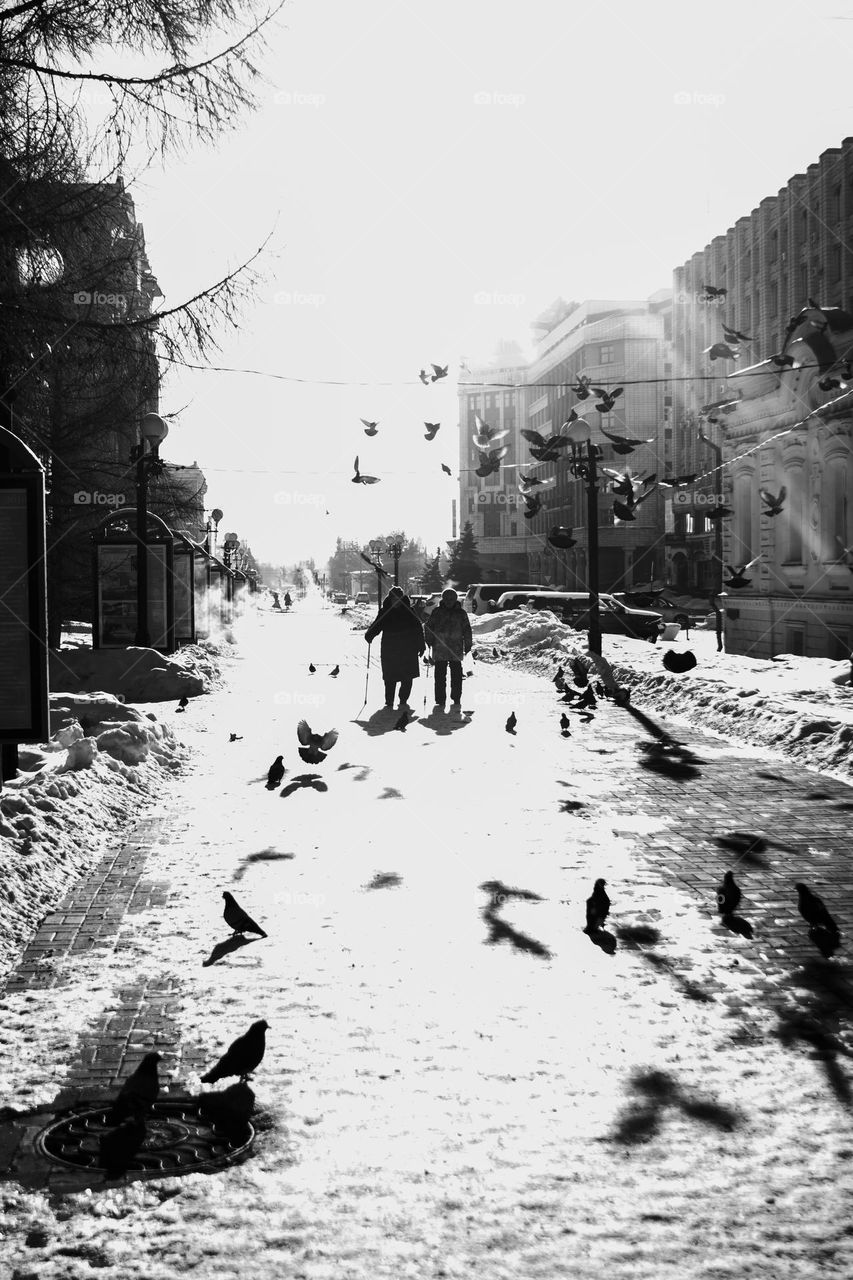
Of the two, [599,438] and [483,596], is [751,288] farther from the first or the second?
[599,438]

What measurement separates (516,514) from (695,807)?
107m

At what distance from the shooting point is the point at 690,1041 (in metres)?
4.54

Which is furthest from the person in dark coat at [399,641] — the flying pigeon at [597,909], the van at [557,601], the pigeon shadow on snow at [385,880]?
the van at [557,601]

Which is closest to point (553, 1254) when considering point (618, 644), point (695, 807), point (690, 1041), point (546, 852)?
point (690, 1041)

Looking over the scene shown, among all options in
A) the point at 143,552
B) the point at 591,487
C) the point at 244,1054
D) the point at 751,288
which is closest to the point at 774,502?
the point at 591,487

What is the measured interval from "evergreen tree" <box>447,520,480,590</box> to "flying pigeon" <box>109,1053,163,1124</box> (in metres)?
96.1

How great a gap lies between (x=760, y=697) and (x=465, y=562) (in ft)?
286

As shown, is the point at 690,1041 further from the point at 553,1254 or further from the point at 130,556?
the point at 130,556

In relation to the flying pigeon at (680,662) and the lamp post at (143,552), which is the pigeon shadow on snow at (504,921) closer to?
the flying pigeon at (680,662)

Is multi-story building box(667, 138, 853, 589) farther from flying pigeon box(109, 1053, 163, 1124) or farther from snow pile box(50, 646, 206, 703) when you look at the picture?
flying pigeon box(109, 1053, 163, 1124)

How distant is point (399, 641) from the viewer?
16125mm

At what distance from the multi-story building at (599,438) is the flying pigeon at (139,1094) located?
6426 centimetres

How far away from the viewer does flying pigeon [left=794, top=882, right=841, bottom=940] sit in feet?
18.5

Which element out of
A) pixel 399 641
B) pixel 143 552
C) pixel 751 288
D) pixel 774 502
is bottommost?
pixel 399 641
